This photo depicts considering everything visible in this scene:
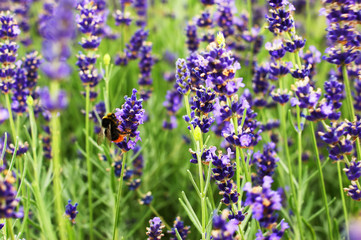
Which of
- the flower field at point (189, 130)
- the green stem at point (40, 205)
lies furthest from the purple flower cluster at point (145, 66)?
the green stem at point (40, 205)

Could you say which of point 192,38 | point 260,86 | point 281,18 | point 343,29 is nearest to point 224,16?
point 192,38

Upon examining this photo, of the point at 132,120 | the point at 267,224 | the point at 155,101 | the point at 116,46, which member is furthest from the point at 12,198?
the point at 116,46

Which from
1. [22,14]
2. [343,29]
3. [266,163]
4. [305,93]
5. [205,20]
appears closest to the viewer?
[305,93]

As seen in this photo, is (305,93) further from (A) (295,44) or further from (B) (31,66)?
(B) (31,66)

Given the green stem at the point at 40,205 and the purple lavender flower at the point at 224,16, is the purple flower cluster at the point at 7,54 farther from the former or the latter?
the purple lavender flower at the point at 224,16

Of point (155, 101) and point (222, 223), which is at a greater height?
point (155, 101)

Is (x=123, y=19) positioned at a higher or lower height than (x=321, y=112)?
higher

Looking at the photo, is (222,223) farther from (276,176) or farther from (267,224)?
(276,176)

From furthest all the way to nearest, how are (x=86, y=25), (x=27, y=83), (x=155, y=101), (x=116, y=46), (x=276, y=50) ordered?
1. (x=116, y=46)
2. (x=155, y=101)
3. (x=27, y=83)
4. (x=86, y=25)
5. (x=276, y=50)

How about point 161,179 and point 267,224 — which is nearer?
point 267,224
